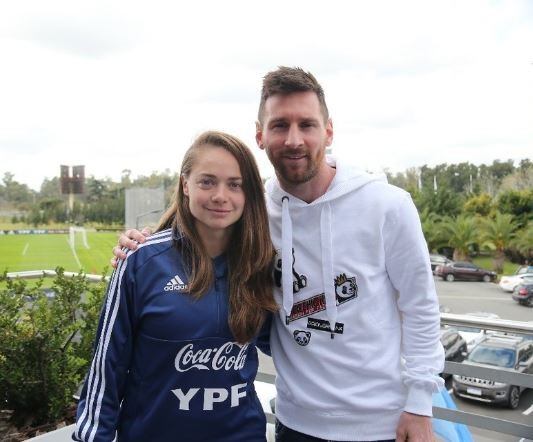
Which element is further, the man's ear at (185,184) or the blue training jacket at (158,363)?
the man's ear at (185,184)

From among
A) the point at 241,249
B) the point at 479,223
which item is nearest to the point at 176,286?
the point at 241,249

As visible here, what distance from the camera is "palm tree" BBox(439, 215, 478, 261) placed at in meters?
32.3

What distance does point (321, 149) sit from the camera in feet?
5.52

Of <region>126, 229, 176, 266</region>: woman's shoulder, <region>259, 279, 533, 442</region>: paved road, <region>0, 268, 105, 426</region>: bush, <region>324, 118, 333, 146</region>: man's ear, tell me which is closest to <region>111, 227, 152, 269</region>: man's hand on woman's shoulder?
<region>126, 229, 176, 266</region>: woman's shoulder

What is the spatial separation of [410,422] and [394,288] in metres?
0.40

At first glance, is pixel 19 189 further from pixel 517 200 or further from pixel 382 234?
pixel 382 234

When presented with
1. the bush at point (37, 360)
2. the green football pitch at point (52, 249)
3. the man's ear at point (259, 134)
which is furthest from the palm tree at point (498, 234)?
the man's ear at point (259, 134)

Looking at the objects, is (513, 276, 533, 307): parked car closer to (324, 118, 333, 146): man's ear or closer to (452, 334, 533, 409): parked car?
(452, 334, 533, 409): parked car

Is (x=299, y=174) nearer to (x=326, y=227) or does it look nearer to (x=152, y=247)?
(x=326, y=227)

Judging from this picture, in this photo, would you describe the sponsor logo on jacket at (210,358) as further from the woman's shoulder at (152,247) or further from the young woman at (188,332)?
the woman's shoulder at (152,247)

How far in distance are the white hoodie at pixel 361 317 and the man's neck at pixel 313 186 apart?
0.15 feet

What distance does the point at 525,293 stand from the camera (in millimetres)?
23656

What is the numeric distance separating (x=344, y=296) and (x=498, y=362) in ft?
33.7

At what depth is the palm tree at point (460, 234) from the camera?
1271 inches
